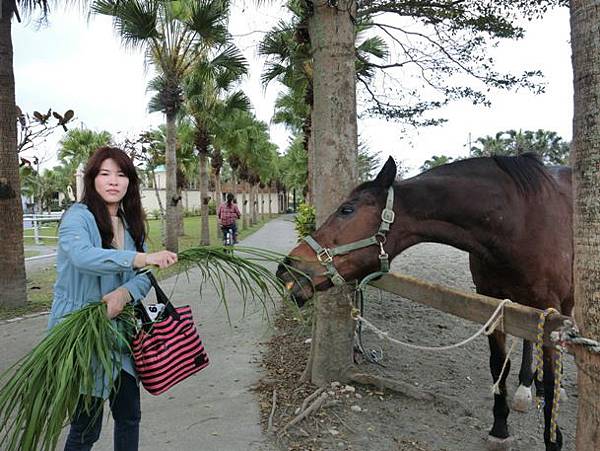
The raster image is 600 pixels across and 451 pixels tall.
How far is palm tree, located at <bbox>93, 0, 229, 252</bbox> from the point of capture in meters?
10.5

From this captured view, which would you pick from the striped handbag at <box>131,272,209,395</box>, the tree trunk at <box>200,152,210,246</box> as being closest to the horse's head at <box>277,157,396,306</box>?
the striped handbag at <box>131,272,209,395</box>

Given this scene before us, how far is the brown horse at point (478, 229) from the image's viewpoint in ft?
7.72

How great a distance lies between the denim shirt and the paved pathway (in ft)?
3.15

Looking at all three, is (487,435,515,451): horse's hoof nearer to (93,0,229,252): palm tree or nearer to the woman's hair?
the woman's hair

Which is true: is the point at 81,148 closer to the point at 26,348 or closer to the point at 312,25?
the point at 26,348

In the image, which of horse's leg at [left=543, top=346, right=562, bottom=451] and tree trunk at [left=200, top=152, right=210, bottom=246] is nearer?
horse's leg at [left=543, top=346, right=562, bottom=451]

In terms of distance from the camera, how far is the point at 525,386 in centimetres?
380

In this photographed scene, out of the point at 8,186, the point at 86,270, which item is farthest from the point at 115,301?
the point at 8,186

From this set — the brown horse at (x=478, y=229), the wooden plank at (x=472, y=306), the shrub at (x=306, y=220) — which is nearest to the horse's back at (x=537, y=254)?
the brown horse at (x=478, y=229)

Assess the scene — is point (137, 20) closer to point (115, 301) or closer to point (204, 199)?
point (204, 199)

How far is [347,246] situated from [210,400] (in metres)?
2.15

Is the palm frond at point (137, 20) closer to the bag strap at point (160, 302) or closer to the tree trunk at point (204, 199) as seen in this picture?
the tree trunk at point (204, 199)

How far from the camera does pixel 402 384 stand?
3.65 m

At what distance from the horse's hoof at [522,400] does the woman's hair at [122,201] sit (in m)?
3.25
